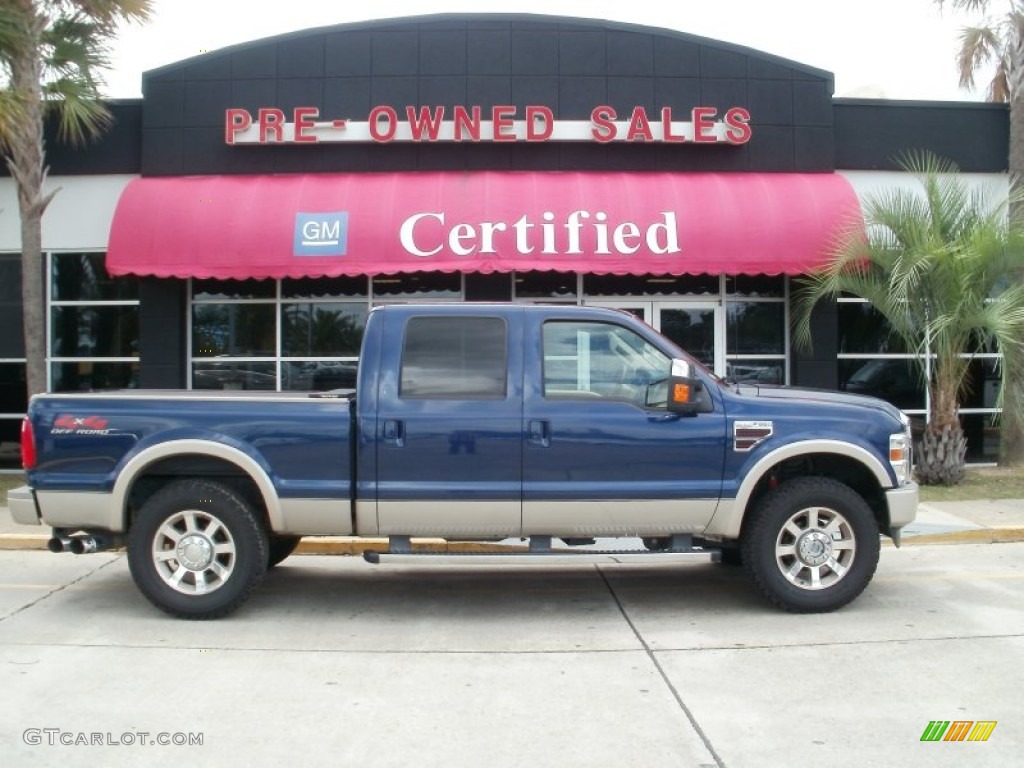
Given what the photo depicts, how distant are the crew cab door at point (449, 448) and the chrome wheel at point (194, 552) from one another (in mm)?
1095

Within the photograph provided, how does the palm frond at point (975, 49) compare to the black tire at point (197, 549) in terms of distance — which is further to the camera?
the palm frond at point (975, 49)

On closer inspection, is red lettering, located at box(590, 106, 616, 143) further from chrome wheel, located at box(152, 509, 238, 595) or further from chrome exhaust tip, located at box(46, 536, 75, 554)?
chrome exhaust tip, located at box(46, 536, 75, 554)

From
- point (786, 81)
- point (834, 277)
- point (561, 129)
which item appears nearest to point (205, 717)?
point (834, 277)

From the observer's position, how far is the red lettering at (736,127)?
1352 cm

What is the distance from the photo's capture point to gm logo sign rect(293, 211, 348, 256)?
41.2 ft

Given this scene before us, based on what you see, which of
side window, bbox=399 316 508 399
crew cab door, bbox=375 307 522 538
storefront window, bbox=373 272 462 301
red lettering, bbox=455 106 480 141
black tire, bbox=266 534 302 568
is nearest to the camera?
crew cab door, bbox=375 307 522 538

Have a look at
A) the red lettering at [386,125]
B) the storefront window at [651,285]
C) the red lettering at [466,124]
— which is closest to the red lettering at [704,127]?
the storefront window at [651,285]

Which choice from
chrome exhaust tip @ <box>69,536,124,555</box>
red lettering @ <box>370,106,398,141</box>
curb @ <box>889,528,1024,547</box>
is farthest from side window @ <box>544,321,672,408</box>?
red lettering @ <box>370,106,398,141</box>

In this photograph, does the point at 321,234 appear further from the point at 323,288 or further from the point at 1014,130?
the point at 1014,130

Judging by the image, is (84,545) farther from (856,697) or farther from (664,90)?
(664,90)

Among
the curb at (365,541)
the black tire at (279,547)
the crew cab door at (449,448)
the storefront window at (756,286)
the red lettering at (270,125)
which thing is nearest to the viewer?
the crew cab door at (449,448)

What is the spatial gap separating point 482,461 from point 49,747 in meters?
2.92

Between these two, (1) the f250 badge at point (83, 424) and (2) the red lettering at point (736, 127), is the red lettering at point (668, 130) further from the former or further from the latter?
(1) the f250 badge at point (83, 424)

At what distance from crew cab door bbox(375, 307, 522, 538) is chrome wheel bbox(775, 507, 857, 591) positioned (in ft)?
6.03
